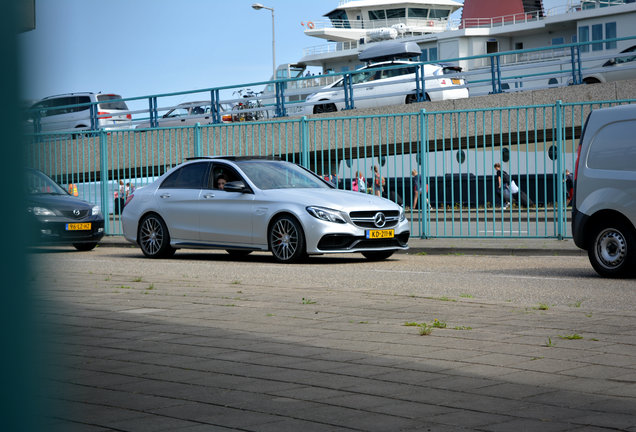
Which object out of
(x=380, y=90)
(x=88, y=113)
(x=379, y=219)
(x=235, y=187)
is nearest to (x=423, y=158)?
(x=379, y=219)

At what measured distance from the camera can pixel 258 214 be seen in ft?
42.9

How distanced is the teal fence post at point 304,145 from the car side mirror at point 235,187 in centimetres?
385

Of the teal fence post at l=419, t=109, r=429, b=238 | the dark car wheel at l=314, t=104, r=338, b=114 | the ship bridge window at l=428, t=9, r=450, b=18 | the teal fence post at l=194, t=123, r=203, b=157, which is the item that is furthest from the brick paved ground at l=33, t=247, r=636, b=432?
the ship bridge window at l=428, t=9, r=450, b=18

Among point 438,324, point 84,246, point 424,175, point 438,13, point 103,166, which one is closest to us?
point 438,324

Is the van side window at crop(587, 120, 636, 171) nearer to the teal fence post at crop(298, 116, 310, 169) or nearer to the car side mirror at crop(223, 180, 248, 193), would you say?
the car side mirror at crop(223, 180, 248, 193)

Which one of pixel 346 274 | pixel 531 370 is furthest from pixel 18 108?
pixel 346 274

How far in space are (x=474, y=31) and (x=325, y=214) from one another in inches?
1683

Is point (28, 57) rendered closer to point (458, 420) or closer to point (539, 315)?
point (458, 420)

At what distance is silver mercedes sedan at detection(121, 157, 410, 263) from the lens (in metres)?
12.5

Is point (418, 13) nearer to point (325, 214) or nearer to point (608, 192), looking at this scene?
point (325, 214)

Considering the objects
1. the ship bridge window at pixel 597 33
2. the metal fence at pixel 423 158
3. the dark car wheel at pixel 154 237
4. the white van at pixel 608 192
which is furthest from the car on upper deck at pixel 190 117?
the ship bridge window at pixel 597 33

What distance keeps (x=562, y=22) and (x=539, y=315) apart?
152ft

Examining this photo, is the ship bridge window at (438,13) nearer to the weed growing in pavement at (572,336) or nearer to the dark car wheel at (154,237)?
the dark car wheel at (154,237)

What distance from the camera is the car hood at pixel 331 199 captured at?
12.5m
